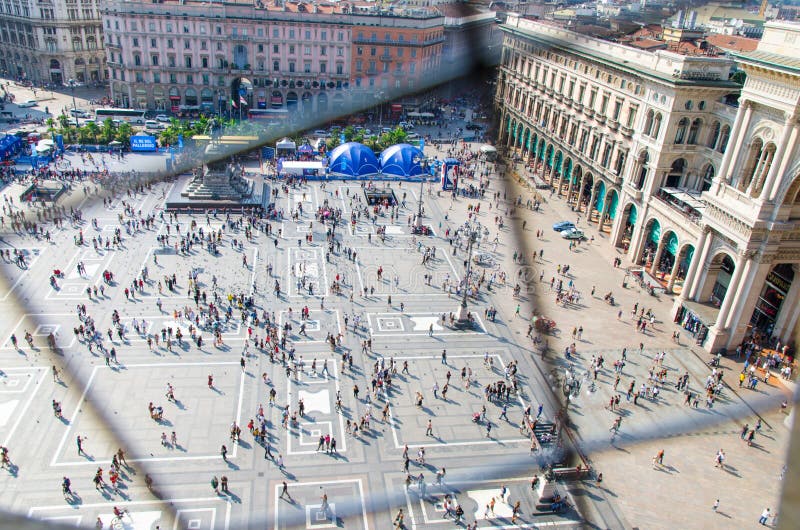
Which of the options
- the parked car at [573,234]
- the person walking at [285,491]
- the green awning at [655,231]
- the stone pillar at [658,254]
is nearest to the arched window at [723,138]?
the green awning at [655,231]

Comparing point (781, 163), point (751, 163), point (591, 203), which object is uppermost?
point (781, 163)

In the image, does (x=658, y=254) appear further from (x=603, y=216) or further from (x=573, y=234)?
(x=603, y=216)

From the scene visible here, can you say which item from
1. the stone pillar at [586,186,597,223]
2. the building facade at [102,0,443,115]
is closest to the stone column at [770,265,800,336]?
the stone pillar at [586,186,597,223]

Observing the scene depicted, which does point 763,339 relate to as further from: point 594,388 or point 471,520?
point 471,520

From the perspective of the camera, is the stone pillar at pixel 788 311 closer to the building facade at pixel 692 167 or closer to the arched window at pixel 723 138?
the building facade at pixel 692 167

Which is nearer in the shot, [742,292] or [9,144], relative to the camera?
[742,292]

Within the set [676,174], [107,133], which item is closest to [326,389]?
[676,174]
